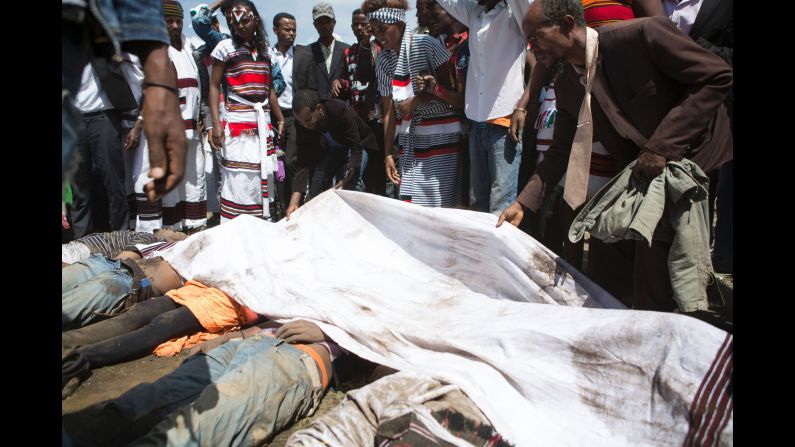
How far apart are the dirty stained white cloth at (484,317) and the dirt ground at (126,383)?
29cm

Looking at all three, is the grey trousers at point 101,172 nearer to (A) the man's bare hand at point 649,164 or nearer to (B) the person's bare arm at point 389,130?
(B) the person's bare arm at point 389,130

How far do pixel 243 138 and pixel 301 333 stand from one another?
2847mm

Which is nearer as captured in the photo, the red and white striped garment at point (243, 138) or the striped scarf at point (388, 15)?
the striped scarf at point (388, 15)

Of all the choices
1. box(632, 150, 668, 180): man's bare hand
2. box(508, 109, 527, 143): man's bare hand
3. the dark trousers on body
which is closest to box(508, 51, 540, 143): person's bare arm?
box(508, 109, 527, 143): man's bare hand

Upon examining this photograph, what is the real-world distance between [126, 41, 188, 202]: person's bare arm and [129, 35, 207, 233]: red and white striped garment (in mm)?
3894

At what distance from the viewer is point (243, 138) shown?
5.02m

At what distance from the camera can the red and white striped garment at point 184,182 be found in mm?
5316

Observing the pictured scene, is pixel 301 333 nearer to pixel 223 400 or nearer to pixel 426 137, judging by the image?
pixel 223 400

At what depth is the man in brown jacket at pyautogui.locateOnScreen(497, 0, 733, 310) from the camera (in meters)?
2.30

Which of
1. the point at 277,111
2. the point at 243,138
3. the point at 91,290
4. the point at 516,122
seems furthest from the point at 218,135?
the point at 516,122

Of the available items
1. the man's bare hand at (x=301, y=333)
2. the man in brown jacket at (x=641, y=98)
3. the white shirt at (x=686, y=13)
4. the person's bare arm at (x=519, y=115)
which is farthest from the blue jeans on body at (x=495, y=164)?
the man's bare hand at (x=301, y=333)

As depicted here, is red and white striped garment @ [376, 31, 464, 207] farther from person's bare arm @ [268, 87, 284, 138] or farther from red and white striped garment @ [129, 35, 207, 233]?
red and white striped garment @ [129, 35, 207, 233]

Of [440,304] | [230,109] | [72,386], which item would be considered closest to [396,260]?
[440,304]
